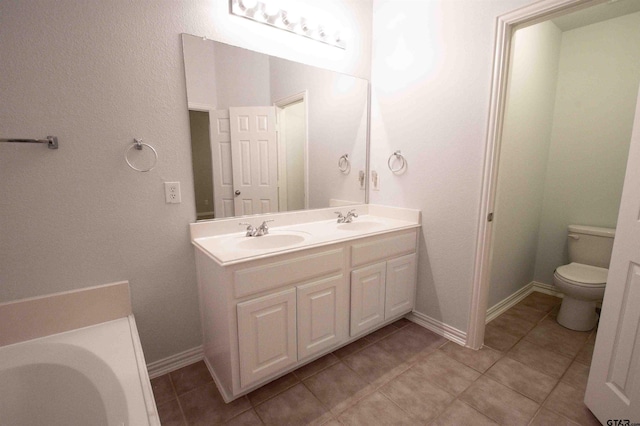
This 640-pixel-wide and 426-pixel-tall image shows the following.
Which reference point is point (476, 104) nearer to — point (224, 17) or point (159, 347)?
point (224, 17)

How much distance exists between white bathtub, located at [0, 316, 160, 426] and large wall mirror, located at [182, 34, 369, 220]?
80cm

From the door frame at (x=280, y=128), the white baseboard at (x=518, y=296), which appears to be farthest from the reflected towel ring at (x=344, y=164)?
the white baseboard at (x=518, y=296)

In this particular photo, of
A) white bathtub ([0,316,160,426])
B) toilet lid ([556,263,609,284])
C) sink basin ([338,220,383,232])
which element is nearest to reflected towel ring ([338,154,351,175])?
sink basin ([338,220,383,232])

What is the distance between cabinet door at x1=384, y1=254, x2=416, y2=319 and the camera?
6.42ft

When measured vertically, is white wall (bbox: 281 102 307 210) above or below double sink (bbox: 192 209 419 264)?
above

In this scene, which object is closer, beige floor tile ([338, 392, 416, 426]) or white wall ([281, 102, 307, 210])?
beige floor tile ([338, 392, 416, 426])

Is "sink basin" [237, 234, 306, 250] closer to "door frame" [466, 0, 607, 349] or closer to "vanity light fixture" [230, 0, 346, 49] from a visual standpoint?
"door frame" [466, 0, 607, 349]

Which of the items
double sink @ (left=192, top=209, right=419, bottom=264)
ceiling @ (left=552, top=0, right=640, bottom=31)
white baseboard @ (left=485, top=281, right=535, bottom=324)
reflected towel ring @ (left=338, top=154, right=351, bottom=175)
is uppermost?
ceiling @ (left=552, top=0, right=640, bottom=31)

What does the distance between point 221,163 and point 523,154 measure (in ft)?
7.62

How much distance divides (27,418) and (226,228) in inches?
42.1

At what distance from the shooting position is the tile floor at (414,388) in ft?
4.45

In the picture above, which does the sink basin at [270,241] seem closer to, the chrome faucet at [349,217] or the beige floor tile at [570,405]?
the chrome faucet at [349,217]

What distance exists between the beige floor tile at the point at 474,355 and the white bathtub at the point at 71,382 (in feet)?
5.51

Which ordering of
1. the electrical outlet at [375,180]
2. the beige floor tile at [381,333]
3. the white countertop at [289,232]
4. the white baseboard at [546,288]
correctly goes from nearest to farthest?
the white countertop at [289,232] → the beige floor tile at [381,333] → the electrical outlet at [375,180] → the white baseboard at [546,288]
